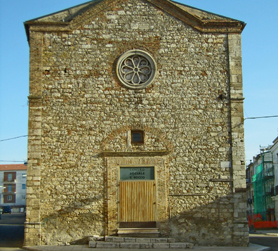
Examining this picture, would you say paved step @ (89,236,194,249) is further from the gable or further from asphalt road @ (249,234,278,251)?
the gable

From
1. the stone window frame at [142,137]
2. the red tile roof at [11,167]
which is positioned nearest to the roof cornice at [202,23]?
the stone window frame at [142,137]

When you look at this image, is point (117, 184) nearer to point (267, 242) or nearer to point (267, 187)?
point (267, 242)

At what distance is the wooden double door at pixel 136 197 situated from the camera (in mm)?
13375

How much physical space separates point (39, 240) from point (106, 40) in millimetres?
7388

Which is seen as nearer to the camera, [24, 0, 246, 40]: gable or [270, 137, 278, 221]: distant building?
[24, 0, 246, 40]: gable

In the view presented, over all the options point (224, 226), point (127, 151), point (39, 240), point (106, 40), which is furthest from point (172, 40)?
point (39, 240)

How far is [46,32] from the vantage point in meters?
14.3

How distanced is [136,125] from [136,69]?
2.12 m

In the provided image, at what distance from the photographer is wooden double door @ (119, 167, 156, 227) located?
13.4m

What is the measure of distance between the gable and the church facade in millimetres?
37

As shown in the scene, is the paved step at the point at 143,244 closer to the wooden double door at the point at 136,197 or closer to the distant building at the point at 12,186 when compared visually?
the wooden double door at the point at 136,197

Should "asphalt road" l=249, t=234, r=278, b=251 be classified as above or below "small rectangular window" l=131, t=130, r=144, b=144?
below

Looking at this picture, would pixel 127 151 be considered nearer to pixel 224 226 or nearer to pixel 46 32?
pixel 224 226

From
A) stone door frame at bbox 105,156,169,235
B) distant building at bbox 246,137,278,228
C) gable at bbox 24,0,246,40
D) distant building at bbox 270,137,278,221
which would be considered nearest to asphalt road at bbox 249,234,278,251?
stone door frame at bbox 105,156,169,235
